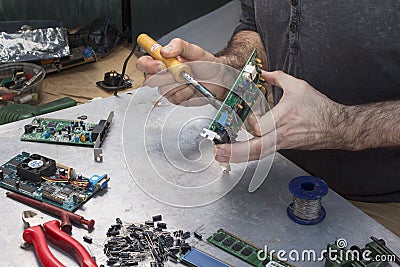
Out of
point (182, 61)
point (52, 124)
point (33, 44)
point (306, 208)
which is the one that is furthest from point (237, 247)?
point (33, 44)

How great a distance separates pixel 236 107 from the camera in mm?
937

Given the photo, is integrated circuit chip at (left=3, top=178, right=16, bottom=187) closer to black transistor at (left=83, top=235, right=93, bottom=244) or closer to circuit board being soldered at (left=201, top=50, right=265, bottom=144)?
black transistor at (left=83, top=235, right=93, bottom=244)

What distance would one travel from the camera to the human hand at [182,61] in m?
1.10

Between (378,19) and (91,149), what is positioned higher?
(378,19)

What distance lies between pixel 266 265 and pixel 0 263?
1.34 ft

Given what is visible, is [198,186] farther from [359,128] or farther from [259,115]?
[359,128]

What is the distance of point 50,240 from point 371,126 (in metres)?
0.61

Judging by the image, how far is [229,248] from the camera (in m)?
0.90

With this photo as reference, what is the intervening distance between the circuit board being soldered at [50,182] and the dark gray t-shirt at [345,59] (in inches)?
18.9

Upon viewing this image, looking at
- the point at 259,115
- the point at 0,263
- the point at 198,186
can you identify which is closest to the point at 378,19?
the point at 259,115

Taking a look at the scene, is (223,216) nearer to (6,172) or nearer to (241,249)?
(241,249)

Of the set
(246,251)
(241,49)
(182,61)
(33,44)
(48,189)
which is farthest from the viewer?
(33,44)

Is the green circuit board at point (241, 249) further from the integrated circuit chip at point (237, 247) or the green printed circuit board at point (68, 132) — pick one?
the green printed circuit board at point (68, 132)

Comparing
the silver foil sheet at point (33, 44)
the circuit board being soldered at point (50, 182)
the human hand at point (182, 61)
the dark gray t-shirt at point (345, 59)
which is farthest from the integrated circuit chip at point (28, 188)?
the silver foil sheet at point (33, 44)
